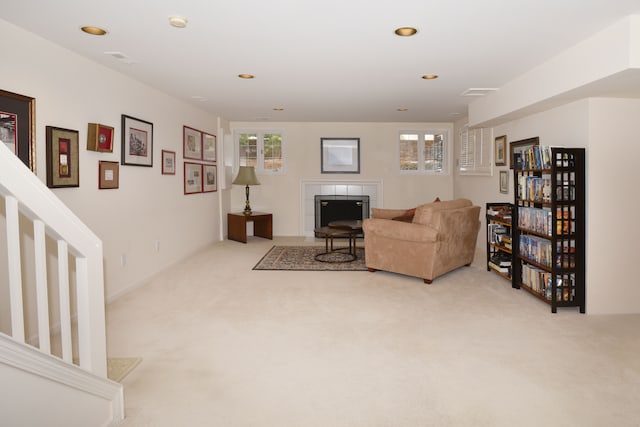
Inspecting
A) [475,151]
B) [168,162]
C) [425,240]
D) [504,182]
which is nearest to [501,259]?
[425,240]

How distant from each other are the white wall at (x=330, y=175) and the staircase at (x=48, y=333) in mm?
6490

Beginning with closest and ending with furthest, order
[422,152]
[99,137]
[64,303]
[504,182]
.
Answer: [64,303] < [99,137] < [504,182] < [422,152]

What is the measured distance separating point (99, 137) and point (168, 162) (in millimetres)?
1679

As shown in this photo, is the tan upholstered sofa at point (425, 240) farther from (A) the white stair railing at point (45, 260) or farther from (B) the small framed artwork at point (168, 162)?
(A) the white stair railing at point (45, 260)

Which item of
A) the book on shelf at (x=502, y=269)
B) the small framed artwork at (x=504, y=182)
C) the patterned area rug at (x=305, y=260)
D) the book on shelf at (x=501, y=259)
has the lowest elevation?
the patterned area rug at (x=305, y=260)

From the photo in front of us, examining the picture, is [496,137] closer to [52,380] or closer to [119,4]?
[119,4]

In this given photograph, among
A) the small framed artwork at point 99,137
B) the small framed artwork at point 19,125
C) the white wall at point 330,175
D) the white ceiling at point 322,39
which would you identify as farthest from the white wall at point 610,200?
the white wall at point 330,175

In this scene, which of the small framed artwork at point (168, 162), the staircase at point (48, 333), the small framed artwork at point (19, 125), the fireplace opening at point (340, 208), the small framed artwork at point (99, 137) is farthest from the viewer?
the fireplace opening at point (340, 208)

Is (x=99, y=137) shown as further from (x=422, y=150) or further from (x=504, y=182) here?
(x=422, y=150)

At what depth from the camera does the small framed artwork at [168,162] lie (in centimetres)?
550

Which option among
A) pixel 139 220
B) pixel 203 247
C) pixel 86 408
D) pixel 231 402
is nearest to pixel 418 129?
pixel 203 247

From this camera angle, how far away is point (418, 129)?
8383 millimetres

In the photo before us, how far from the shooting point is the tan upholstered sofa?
475 cm

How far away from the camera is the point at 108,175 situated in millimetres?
4184
